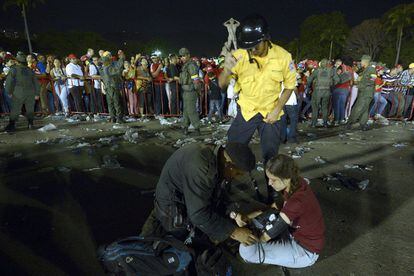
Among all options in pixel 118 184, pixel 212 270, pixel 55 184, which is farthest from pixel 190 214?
pixel 55 184

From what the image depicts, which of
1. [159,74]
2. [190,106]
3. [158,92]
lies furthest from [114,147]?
[159,74]

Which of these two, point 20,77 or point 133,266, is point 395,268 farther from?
point 20,77

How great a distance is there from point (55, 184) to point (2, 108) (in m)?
6.68

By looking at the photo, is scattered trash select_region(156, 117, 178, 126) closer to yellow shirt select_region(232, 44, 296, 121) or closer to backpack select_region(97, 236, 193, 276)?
yellow shirt select_region(232, 44, 296, 121)

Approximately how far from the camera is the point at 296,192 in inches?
90.7

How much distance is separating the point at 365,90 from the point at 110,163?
618 centimetres

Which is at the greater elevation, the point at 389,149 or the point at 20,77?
the point at 20,77

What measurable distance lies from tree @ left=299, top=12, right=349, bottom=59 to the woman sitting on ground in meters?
52.1

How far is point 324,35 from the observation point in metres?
48.8

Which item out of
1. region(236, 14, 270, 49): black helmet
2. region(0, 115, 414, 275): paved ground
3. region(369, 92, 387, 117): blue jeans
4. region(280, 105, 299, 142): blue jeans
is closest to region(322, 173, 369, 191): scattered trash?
region(0, 115, 414, 275): paved ground

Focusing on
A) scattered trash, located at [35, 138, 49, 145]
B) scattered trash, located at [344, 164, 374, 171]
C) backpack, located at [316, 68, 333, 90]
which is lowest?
scattered trash, located at [344, 164, 374, 171]

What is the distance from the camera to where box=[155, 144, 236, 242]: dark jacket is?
203 cm

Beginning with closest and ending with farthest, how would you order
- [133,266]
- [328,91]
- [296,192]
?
[133,266], [296,192], [328,91]

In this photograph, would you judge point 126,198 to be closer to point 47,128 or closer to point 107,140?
point 107,140
